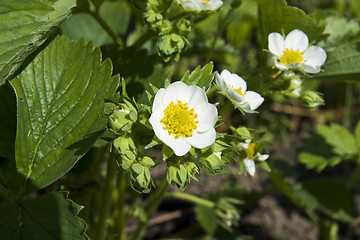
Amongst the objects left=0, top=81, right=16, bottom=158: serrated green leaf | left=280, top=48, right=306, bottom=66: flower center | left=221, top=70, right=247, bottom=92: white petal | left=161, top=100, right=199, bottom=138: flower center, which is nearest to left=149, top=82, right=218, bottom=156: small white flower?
left=161, top=100, right=199, bottom=138: flower center

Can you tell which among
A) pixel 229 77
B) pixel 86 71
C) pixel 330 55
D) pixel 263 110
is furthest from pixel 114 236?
pixel 263 110

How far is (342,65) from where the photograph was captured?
1.80m

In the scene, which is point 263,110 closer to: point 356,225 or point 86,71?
point 356,225

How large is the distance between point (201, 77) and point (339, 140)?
4.36 ft

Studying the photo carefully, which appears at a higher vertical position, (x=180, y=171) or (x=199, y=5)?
(x=199, y=5)

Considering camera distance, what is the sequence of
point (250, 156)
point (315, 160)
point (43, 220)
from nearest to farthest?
point (43, 220), point (250, 156), point (315, 160)

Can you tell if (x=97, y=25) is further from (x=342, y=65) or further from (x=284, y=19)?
(x=342, y=65)

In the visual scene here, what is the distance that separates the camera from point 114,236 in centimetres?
182

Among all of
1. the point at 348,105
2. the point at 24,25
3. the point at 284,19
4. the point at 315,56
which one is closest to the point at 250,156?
the point at 315,56

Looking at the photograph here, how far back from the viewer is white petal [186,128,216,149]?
1.19 m

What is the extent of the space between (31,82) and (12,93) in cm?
24

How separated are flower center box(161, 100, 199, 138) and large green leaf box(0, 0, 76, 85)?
42 cm

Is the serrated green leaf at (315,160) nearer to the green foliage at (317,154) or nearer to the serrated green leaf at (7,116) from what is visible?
the green foliage at (317,154)

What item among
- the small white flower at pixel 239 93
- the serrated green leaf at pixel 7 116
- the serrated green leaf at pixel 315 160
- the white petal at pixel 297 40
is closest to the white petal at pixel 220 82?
the small white flower at pixel 239 93
